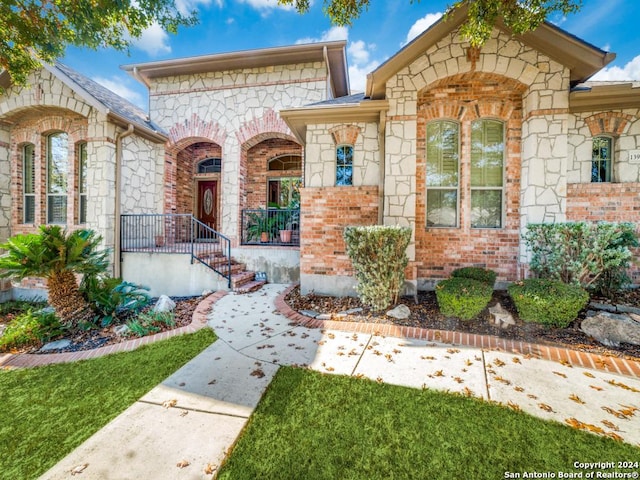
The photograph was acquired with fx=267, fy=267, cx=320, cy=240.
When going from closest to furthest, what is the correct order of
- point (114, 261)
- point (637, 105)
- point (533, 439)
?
1. point (533, 439)
2. point (637, 105)
3. point (114, 261)

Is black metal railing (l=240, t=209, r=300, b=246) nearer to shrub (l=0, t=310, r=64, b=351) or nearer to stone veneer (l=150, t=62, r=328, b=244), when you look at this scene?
stone veneer (l=150, t=62, r=328, b=244)

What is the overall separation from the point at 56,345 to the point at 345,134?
629cm

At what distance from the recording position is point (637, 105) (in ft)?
16.9

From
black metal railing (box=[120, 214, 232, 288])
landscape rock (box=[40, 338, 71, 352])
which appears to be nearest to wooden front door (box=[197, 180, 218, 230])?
black metal railing (box=[120, 214, 232, 288])

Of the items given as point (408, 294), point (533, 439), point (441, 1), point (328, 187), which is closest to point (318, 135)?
point (328, 187)

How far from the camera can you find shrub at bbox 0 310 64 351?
158 inches

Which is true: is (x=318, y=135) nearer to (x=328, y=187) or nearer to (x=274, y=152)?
(x=328, y=187)

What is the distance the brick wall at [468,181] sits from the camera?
530cm

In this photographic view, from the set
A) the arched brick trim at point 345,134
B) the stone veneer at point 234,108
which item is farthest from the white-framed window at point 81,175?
the arched brick trim at point 345,134

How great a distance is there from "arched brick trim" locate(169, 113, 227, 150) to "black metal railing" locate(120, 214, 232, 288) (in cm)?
259

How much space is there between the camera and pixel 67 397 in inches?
101

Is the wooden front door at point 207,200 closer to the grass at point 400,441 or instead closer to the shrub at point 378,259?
the shrub at point 378,259

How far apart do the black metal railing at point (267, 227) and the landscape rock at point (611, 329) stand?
606 cm

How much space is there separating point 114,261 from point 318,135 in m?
6.13
